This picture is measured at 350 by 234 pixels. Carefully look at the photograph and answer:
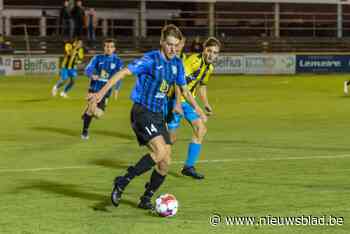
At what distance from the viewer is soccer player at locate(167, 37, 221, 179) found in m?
11.6

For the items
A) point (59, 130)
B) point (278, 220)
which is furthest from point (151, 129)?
point (59, 130)

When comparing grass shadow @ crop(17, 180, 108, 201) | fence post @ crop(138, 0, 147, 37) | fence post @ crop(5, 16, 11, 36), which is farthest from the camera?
fence post @ crop(138, 0, 147, 37)

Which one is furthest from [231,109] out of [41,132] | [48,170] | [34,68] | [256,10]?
[256,10]

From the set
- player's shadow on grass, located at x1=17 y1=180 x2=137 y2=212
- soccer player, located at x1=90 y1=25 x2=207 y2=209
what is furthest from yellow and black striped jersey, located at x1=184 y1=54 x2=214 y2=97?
soccer player, located at x1=90 y1=25 x2=207 y2=209

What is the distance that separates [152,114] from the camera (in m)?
8.80

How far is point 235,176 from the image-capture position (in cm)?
1136

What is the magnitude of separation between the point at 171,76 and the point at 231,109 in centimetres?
1485

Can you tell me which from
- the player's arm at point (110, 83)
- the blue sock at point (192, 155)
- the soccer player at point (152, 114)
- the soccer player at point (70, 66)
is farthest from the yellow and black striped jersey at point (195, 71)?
the soccer player at point (70, 66)

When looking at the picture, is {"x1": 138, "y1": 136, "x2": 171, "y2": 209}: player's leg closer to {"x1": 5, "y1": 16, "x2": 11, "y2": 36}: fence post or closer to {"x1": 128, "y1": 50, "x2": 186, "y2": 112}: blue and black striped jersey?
{"x1": 128, "y1": 50, "x2": 186, "y2": 112}: blue and black striped jersey

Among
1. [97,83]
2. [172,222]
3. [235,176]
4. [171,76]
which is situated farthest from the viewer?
[97,83]

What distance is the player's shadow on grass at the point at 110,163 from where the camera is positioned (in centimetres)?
1249

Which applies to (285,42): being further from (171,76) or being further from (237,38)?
(171,76)

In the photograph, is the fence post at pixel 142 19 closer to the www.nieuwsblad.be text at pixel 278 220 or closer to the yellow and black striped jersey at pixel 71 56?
the yellow and black striped jersey at pixel 71 56

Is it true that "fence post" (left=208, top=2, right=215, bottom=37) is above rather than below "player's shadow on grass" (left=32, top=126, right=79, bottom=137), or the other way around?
above
